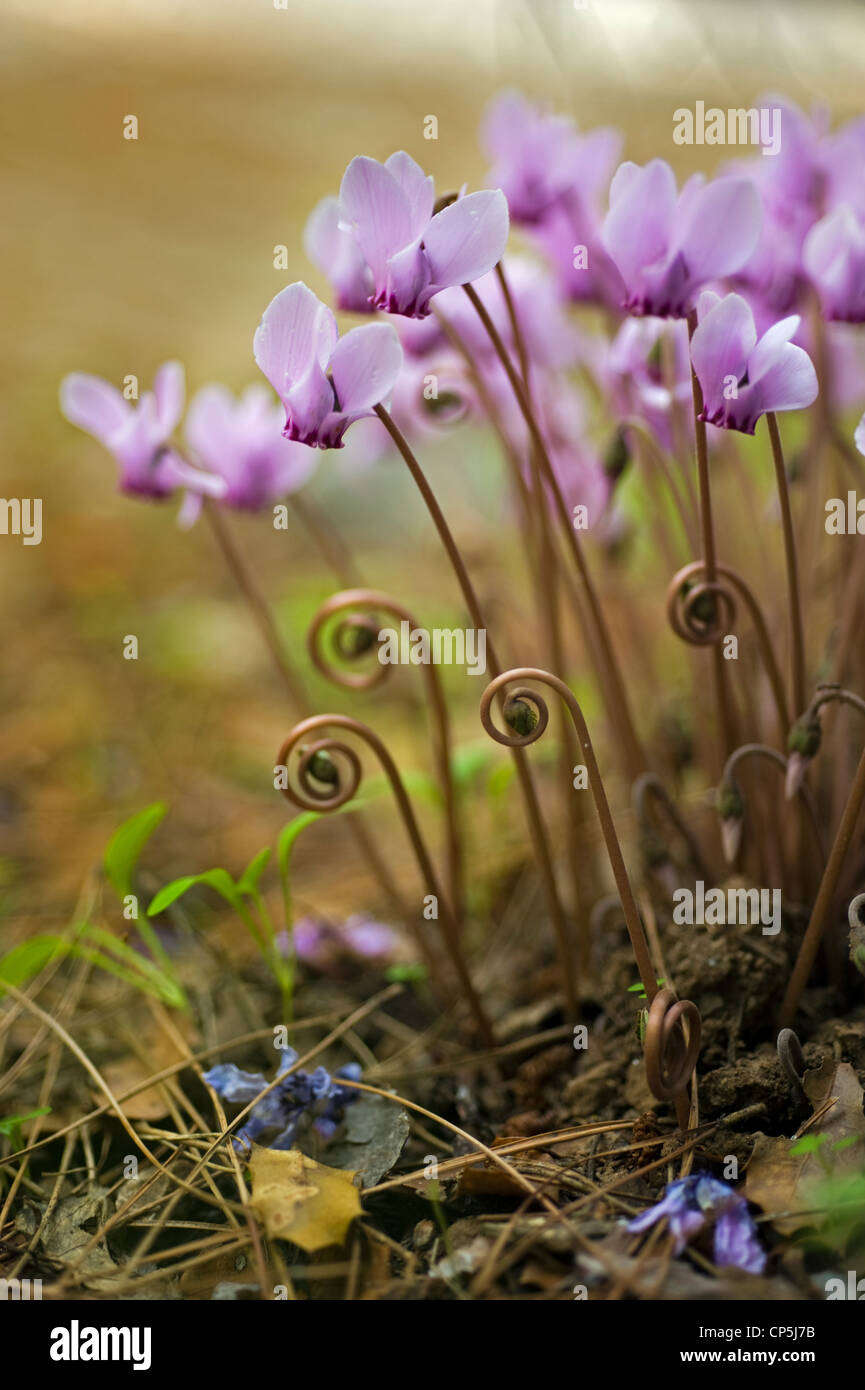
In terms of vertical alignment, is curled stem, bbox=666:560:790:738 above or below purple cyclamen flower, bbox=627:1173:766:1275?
above

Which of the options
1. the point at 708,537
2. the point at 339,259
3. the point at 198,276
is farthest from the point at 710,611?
the point at 198,276

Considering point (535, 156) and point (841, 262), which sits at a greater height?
point (535, 156)

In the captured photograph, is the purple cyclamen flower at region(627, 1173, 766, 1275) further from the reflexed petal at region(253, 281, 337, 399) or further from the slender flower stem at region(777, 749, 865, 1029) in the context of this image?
the reflexed petal at region(253, 281, 337, 399)

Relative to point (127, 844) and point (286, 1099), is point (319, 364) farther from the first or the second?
point (286, 1099)

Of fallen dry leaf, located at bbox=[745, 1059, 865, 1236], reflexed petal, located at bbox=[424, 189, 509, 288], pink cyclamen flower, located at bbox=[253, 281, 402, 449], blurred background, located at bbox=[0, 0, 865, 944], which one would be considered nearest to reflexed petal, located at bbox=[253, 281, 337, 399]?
pink cyclamen flower, located at bbox=[253, 281, 402, 449]

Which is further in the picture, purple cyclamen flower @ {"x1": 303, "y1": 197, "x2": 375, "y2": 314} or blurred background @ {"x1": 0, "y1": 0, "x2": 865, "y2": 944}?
blurred background @ {"x1": 0, "y1": 0, "x2": 865, "y2": 944}
